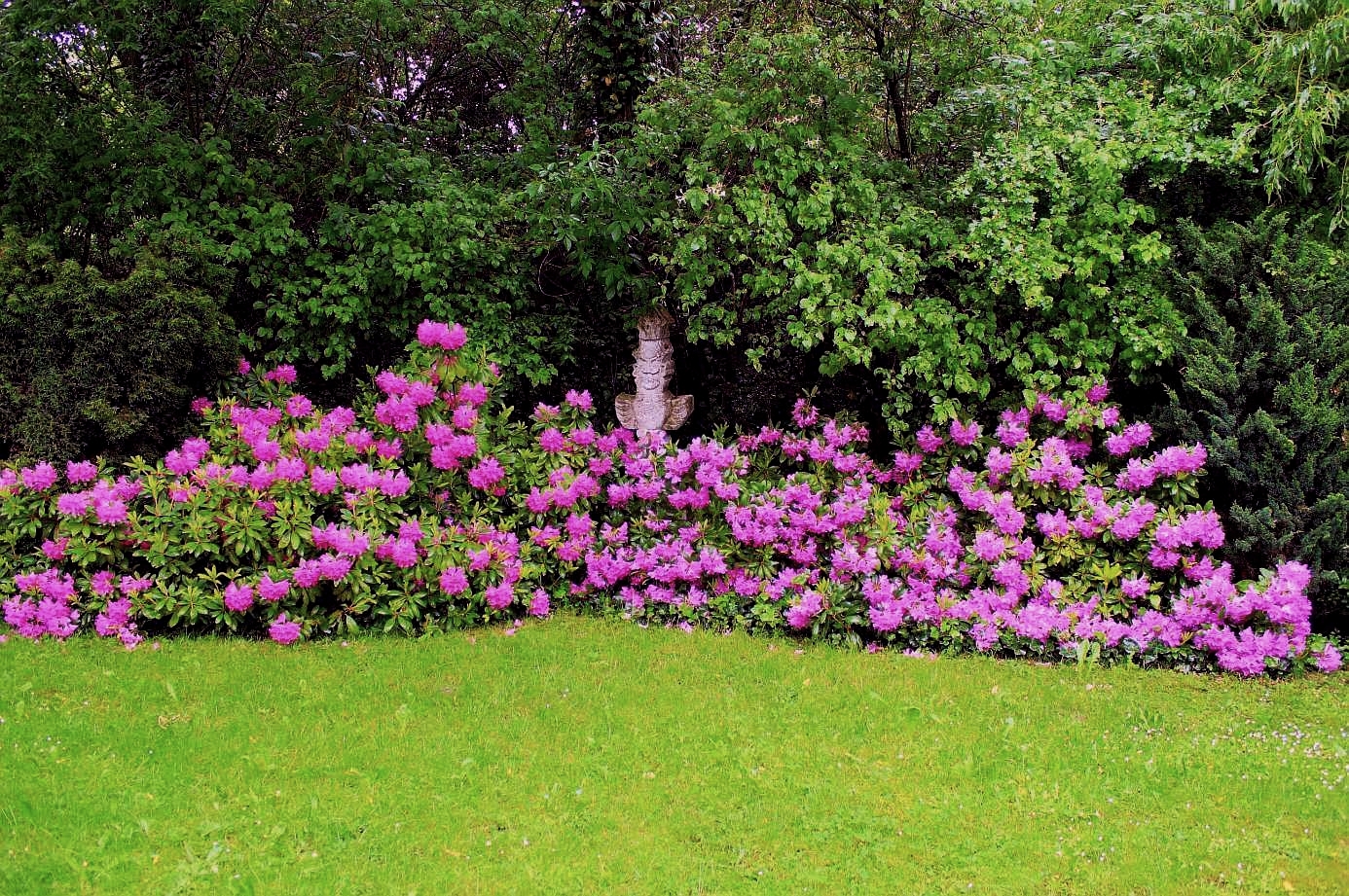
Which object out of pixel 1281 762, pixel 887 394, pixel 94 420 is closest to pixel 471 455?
pixel 94 420

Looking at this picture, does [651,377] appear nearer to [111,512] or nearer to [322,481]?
[322,481]

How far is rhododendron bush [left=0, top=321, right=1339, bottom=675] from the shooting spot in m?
4.62

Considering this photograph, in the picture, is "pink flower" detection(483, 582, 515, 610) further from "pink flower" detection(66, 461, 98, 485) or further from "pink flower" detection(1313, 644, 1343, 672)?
"pink flower" detection(1313, 644, 1343, 672)

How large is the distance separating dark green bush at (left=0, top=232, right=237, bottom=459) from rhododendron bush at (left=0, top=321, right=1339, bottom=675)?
252 mm

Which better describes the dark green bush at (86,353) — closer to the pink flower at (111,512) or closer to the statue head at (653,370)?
the pink flower at (111,512)

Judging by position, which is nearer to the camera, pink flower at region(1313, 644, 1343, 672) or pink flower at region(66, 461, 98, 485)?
pink flower at region(1313, 644, 1343, 672)

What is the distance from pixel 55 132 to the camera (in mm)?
5539

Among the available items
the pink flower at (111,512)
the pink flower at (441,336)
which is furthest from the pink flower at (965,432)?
the pink flower at (111,512)

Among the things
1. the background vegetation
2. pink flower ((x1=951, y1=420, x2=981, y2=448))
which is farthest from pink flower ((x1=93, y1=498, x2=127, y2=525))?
pink flower ((x1=951, y1=420, x2=981, y2=448))

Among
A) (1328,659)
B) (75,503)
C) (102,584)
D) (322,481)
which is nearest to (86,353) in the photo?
(75,503)

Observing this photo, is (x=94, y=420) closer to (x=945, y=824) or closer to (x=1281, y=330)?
(x=945, y=824)

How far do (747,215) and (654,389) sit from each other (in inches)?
48.7

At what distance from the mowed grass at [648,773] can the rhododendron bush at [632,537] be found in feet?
0.82

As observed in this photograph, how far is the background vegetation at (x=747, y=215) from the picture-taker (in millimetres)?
4957
